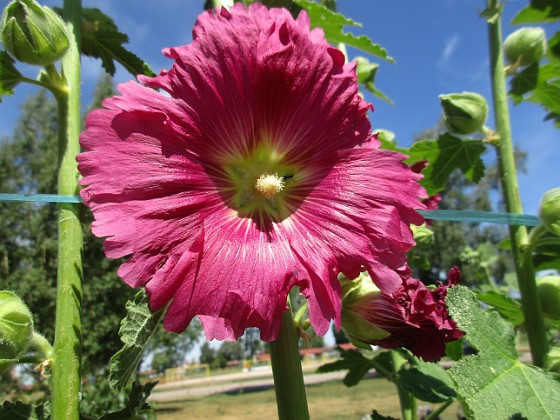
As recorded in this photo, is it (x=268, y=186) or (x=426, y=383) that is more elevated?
(x=268, y=186)

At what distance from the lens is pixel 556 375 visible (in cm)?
88

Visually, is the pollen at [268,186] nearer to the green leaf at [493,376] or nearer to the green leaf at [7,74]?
the green leaf at [493,376]

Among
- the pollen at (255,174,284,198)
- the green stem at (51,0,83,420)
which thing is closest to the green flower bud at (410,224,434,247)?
the pollen at (255,174,284,198)

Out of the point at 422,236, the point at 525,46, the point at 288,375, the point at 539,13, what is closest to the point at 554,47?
the point at 539,13

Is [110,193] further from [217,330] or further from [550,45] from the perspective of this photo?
[550,45]

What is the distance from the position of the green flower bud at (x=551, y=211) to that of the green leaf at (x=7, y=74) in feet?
3.58

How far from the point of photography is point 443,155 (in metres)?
1.47

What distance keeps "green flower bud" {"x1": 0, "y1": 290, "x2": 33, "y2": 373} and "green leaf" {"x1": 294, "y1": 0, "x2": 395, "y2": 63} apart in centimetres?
76

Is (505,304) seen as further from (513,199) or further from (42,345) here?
(42,345)

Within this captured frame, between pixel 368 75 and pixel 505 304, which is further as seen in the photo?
pixel 368 75

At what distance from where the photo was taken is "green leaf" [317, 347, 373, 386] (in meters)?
1.75

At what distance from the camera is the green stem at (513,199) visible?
117cm

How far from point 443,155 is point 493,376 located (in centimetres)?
76

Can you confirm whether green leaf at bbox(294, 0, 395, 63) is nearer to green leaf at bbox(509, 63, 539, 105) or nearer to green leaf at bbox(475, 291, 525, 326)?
green leaf at bbox(509, 63, 539, 105)
